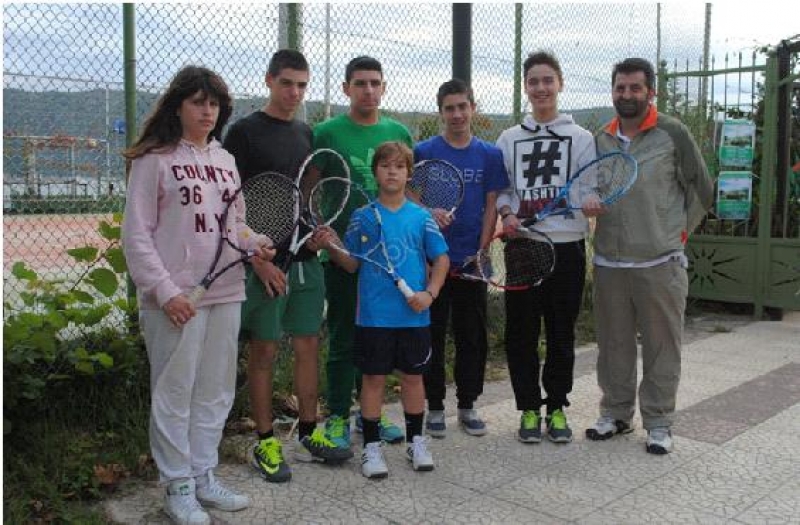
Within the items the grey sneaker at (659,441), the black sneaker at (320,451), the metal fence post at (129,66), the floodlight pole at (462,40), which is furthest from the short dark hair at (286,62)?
the grey sneaker at (659,441)

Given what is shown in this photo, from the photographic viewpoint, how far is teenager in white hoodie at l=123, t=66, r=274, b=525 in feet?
10.00

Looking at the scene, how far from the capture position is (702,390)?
5.29 m

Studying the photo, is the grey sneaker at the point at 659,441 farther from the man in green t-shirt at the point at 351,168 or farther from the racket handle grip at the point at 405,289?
the racket handle grip at the point at 405,289

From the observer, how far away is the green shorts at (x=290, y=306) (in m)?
3.62

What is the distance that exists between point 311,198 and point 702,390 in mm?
3135

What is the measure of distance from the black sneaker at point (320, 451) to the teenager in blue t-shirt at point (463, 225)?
24.8 inches

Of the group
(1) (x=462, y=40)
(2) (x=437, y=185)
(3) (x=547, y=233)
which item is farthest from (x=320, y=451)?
(1) (x=462, y=40)

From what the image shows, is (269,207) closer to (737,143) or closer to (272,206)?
(272,206)

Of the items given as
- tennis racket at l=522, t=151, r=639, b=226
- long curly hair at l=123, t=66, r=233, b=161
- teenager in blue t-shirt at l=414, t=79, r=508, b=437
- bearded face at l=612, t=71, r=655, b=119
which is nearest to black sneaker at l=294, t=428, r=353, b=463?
teenager in blue t-shirt at l=414, t=79, r=508, b=437

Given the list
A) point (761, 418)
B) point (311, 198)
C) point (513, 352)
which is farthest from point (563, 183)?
point (761, 418)

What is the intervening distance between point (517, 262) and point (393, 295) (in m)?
0.73

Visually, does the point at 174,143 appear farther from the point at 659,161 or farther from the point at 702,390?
the point at 702,390

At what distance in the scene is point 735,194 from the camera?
25.5 ft

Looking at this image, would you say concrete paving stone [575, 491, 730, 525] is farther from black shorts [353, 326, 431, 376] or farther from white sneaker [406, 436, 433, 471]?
black shorts [353, 326, 431, 376]
